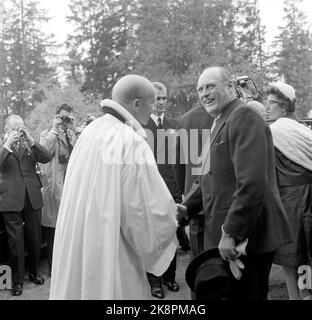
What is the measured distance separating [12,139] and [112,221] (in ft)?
9.81

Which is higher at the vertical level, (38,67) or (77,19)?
(77,19)

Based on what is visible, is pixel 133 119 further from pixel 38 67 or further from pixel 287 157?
pixel 38 67

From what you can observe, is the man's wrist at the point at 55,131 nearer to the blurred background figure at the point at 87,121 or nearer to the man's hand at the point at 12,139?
the blurred background figure at the point at 87,121

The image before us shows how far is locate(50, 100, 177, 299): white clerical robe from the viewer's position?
2430mm

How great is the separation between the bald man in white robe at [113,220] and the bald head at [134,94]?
85 millimetres

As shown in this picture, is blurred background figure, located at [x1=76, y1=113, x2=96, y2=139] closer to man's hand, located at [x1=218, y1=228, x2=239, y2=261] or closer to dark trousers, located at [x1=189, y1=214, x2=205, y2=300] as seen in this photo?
dark trousers, located at [x1=189, y1=214, x2=205, y2=300]

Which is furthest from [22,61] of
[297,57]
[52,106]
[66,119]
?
[66,119]

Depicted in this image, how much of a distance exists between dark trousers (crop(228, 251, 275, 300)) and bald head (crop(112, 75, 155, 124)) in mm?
1156

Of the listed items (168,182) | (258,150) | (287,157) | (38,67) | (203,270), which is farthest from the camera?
(38,67)

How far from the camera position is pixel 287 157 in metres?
3.73

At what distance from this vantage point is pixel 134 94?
2.70m

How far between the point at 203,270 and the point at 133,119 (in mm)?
1041

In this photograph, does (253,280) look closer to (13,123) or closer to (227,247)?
(227,247)

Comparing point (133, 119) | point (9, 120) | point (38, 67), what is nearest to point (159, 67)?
point (38, 67)
